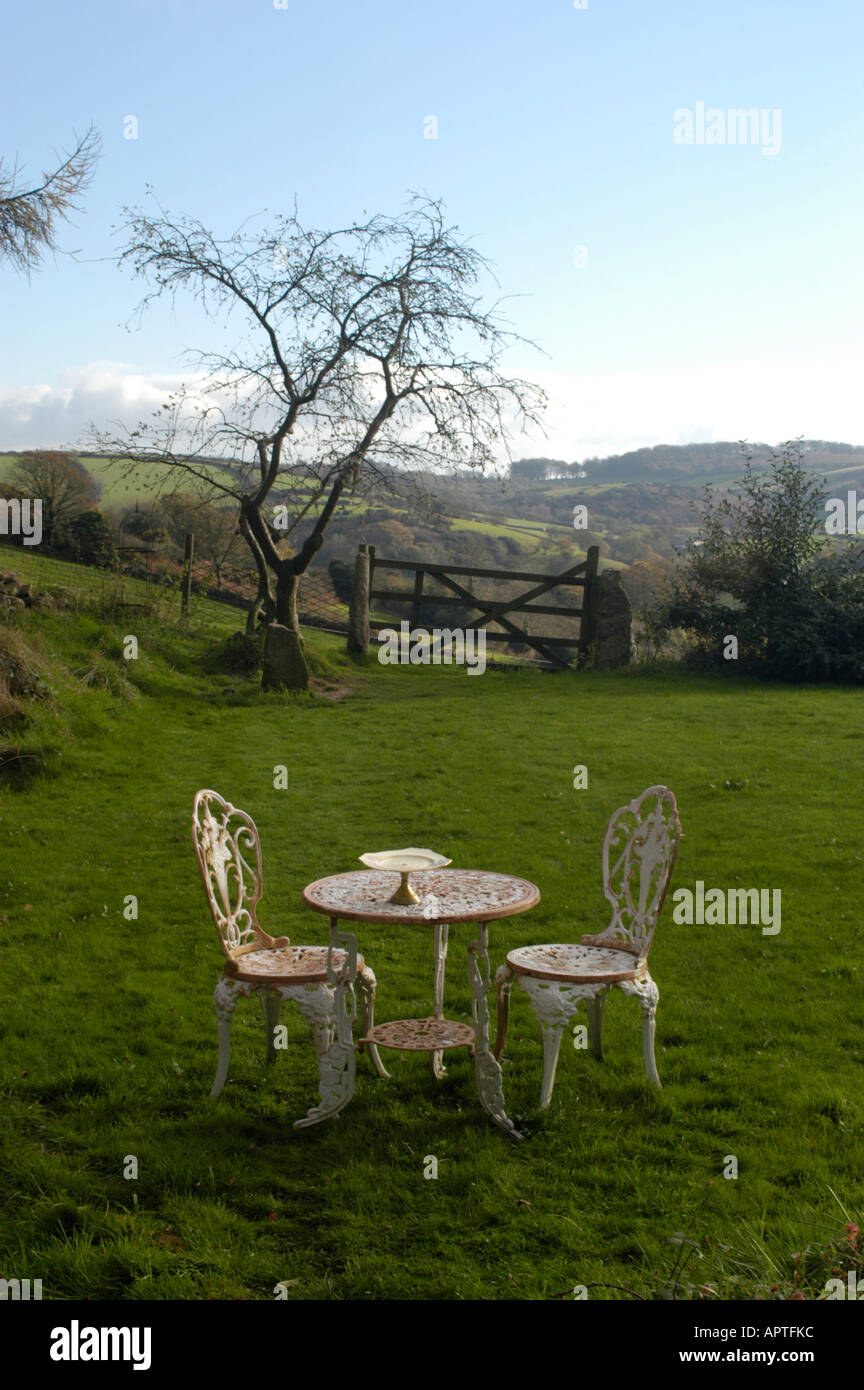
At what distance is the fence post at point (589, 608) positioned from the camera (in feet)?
59.3

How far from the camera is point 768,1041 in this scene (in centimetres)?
496

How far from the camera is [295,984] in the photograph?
14.8ft

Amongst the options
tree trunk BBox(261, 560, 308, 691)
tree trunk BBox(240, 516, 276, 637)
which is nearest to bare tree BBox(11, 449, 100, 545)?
tree trunk BBox(240, 516, 276, 637)

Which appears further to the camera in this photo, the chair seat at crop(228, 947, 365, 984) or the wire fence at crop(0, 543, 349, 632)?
the wire fence at crop(0, 543, 349, 632)

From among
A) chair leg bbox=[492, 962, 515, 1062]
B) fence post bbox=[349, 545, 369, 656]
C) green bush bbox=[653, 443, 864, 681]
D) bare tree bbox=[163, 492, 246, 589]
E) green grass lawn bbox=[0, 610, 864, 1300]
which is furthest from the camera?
bare tree bbox=[163, 492, 246, 589]

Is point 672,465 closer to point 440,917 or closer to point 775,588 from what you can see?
point 775,588

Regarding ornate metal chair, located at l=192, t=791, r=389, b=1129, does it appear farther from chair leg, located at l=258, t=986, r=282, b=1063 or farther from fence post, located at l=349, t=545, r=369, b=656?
fence post, located at l=349, t=545, r=369, b=656

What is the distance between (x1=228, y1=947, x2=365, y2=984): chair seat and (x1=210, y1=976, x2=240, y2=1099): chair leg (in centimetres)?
6

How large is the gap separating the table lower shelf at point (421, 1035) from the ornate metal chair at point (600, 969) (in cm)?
20

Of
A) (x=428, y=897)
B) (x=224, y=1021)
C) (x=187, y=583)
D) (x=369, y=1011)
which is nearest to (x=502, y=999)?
(x=428, y=897)

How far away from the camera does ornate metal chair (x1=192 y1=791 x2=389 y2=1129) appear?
170 inches

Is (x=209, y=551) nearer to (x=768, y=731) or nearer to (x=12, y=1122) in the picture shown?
(x=768, y=731)

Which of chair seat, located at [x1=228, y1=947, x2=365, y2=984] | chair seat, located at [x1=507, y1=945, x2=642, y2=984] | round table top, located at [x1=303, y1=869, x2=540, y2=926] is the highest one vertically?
round table top, located at [x1=303, y1=869, x2=540, y2=926]
